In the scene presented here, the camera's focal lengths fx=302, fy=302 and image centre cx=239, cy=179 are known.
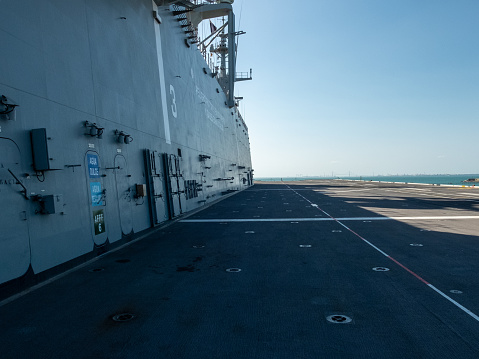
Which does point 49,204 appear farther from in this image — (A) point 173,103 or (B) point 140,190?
(A) point 173,103

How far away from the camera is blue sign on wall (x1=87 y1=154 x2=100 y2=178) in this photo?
850 cm

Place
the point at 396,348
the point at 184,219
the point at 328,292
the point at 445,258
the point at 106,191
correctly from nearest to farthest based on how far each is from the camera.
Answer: the point at 396,348, the point at 328,292, the point at 445,258, the point at 106,191, the point at 184,219

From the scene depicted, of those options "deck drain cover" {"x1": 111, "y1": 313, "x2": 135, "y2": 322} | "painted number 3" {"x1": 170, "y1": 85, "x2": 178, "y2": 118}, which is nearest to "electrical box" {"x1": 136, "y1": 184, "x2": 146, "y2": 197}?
"painted number 3" {"x1": 170, "y1": 85, "x2": 178, "y2": 118}

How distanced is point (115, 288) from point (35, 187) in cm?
277

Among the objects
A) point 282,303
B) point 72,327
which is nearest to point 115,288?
point 72,327

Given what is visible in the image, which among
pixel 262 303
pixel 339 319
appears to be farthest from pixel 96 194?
pixel 339 319

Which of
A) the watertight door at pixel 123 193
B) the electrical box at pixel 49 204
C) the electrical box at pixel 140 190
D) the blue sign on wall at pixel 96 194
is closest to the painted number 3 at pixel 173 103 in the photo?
the electrical box at pixel 140 190

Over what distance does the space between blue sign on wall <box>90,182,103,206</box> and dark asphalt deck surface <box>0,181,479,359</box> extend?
5.21ft

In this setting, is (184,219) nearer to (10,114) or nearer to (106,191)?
(106,191)

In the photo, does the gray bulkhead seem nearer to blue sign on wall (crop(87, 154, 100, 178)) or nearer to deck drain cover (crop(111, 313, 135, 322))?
blue sign on wall (crop(87, 154, 100, 178))

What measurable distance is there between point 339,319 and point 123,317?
10.7ft

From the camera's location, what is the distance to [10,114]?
19.4ft

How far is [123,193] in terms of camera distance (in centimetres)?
1029

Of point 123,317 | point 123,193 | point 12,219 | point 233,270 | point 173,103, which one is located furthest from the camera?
point 173,103
